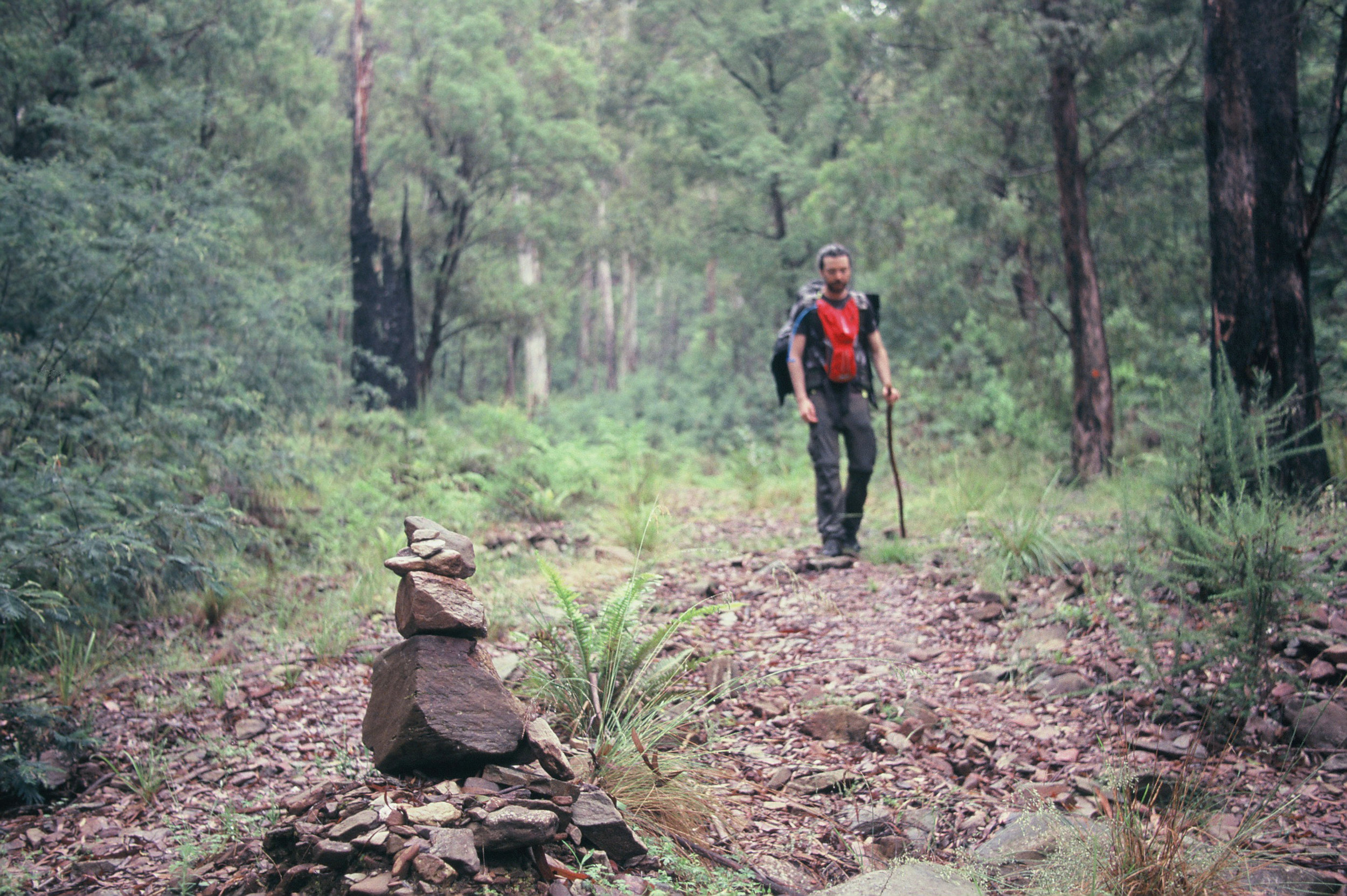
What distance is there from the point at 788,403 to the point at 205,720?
19.3 metres

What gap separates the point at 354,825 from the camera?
2.50m

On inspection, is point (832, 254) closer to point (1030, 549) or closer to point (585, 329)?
point (1030, 549)

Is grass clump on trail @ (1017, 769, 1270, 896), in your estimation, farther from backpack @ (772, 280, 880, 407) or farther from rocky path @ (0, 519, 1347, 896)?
backpack @ (772, 280, 880, 407)

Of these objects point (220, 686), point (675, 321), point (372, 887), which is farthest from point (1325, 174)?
point (675, 321)

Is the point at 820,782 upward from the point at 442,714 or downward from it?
downward

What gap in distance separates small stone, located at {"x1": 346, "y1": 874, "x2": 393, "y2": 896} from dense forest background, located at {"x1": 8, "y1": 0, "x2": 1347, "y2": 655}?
8.95 feet

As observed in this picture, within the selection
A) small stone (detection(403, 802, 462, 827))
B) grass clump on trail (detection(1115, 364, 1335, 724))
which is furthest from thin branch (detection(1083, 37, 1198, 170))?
small stone (detection(403, 802, 462, 827))

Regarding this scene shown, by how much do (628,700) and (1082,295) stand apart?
27.9 ft

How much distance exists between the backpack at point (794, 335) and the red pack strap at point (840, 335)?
0.37 feet

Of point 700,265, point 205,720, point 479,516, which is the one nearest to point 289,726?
point 205,720

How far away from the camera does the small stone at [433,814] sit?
2.55 metres

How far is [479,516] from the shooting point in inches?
335

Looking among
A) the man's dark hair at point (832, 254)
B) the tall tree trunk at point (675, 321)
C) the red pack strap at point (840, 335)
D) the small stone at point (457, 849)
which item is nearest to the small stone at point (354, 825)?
the small stone at point (457, 849)

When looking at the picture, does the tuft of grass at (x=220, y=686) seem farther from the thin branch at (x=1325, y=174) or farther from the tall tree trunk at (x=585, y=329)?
the tall tree trunk at (x=585, y=329)
